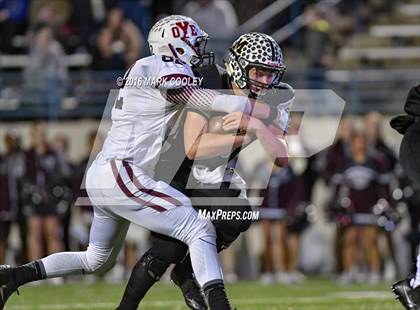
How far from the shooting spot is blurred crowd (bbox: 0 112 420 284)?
12992mm

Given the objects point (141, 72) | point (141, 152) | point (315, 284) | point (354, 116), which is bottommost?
point (315, 284)

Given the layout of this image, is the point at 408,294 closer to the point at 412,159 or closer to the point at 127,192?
the point at 412,159

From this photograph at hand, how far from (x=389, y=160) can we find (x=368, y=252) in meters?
1.03

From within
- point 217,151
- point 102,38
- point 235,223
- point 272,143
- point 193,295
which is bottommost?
point 102,38

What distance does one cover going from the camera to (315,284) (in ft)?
41.4

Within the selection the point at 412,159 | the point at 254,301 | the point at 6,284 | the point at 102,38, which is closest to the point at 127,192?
the point at 6,284

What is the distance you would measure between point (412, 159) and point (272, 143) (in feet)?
2.61

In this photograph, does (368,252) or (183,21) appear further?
(368,252)

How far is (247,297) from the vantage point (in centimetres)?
1038

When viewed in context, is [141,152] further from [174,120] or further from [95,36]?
[95,36]

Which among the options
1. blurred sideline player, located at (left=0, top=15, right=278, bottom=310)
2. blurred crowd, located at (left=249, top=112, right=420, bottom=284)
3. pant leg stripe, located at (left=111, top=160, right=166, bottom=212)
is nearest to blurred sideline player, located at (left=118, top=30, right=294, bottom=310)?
blurred sideline player, located at (left=0, top=15, right=278, bottom=310)

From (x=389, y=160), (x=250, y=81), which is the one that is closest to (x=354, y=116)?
(x=389, y=160)

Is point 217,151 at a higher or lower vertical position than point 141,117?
lower

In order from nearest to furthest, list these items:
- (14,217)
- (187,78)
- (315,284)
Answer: (187,78), (315,284), (14,217)
